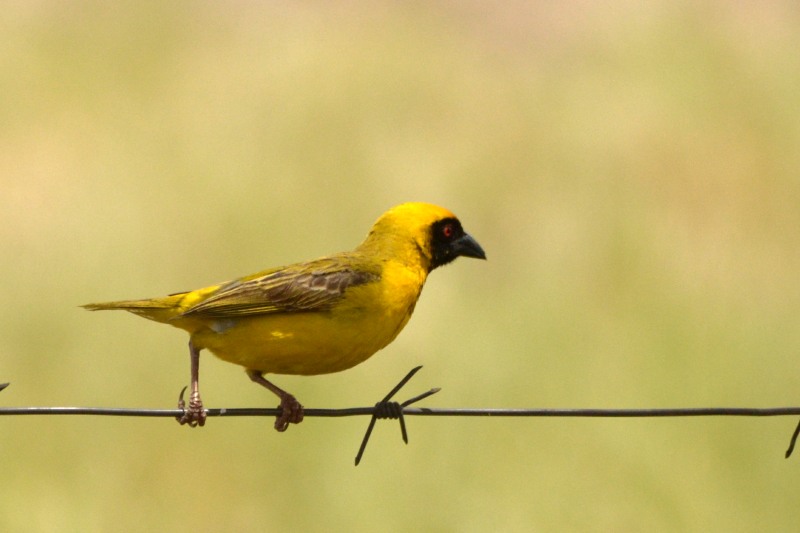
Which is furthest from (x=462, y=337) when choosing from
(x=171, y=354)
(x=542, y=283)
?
(x=171, y=354)

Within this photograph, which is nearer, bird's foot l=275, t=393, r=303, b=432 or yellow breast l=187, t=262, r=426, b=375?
yellow breast l=187, t=262, r=426, b=375

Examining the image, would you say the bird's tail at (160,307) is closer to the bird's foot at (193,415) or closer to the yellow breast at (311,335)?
the yellow breast at (311,335)

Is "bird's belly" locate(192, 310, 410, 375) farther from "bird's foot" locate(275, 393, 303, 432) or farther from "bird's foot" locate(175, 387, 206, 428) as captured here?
"bird's foot" locate(175, 387, 206, 428)

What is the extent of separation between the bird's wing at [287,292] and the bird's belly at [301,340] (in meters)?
0.05

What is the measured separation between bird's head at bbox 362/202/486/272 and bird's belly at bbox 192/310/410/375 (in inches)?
30.5

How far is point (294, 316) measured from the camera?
6.70m

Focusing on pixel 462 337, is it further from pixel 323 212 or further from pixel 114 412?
pixel 114 412

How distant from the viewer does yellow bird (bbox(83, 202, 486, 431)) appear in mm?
6617

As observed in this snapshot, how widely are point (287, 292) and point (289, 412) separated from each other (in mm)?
619

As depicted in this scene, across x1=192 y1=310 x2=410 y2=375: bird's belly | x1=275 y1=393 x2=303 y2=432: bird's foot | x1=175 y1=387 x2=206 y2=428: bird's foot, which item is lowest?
x1=275 y1=393 x2=303 y2=432: bird's foot

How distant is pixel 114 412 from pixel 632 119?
12.0 meters

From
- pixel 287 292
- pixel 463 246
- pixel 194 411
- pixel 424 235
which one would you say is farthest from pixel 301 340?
pixel 463 246

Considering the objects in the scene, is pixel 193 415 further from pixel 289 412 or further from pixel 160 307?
pixel 160 307

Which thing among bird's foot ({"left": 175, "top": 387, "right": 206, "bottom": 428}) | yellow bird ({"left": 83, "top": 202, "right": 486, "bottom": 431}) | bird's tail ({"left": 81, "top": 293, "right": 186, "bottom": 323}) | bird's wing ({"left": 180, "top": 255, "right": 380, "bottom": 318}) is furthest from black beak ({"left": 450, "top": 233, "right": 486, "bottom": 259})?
bird's foot ({"left": 175, "top": 387, "right": 206, "bottom": 428})
